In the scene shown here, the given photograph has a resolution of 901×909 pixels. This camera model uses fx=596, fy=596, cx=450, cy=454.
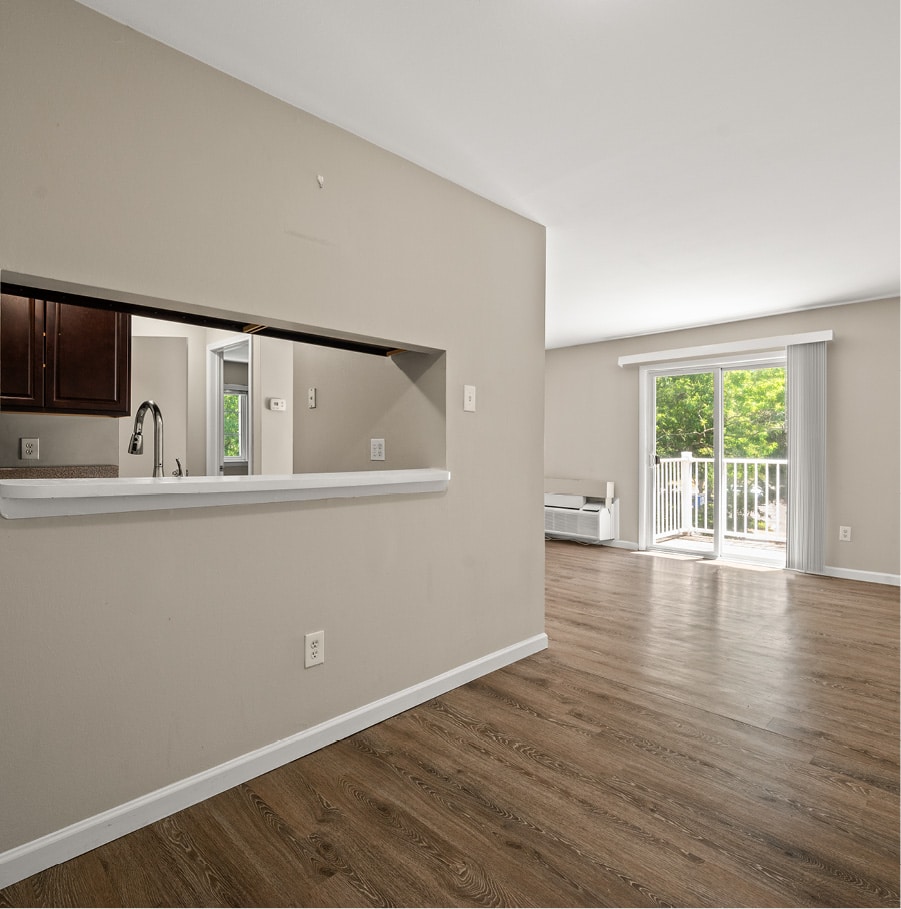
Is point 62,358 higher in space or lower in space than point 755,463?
higher

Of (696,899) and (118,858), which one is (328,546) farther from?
(696,899)

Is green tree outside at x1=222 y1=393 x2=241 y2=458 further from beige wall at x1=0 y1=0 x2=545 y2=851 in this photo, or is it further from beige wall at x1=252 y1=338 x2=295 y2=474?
beige wall at x1=0 y1=0 x2=545 y2=851

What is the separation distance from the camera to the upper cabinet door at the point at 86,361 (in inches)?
114

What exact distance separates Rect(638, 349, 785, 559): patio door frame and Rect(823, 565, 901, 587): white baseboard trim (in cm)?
97

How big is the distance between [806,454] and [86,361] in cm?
537

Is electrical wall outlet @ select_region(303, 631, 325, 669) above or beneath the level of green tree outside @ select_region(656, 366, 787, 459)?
beneath

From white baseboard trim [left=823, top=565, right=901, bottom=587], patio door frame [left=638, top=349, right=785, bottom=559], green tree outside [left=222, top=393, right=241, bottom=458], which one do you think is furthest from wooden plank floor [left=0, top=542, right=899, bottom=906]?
green tree outside [left=222, top=393, right=241, bottom=458]

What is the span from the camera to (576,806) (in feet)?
5.98

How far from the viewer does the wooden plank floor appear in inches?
58.4

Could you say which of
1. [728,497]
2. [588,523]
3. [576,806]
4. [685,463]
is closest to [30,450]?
[576,806]

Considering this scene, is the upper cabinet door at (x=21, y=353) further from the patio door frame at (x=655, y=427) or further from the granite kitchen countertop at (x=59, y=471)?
the patio door frame at (x=655, y=427)

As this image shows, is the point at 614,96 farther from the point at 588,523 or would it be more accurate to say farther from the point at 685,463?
the point at 588,523

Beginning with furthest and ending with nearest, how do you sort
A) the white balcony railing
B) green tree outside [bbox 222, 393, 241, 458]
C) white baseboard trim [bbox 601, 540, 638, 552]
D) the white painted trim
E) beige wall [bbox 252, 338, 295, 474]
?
1. white baseboard trim [bbox 601, 540, 638, 552]
2. the white balcony railing
3. the white painted trim
4. green tree outside [bbox 222, 393, 241, 458]
5. beige wall [bbox 252, 338, 295, 474]

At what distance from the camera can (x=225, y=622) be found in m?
1.91
